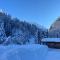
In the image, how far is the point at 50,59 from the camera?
233cm

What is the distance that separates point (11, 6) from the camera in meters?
3.39

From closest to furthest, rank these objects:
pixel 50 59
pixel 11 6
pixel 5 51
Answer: pixel 5 51
pixel 50 59
pixel 11 6

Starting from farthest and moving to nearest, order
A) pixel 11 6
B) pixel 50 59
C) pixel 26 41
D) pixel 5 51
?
pixel 11 6 < pixel 26 41 < pixel 50 59 < pixel 5 51

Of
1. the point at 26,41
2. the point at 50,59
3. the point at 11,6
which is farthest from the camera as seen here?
the point at 11,6

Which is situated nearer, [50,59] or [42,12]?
[50,59]

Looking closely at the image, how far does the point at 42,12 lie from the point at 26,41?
771 mm

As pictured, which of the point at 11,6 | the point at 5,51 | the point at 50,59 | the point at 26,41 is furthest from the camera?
the point at 11,6

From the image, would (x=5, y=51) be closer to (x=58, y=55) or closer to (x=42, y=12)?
(x=58, y=55)

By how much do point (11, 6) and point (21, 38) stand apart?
0.74 m

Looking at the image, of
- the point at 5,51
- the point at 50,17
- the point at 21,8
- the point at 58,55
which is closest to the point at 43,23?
the point at 50,17

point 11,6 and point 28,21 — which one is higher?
point 11,6

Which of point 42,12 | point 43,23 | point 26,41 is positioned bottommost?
point 26,41

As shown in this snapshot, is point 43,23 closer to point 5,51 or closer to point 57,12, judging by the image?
point 57,12

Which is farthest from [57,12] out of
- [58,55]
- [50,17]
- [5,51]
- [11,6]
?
[5,51]
